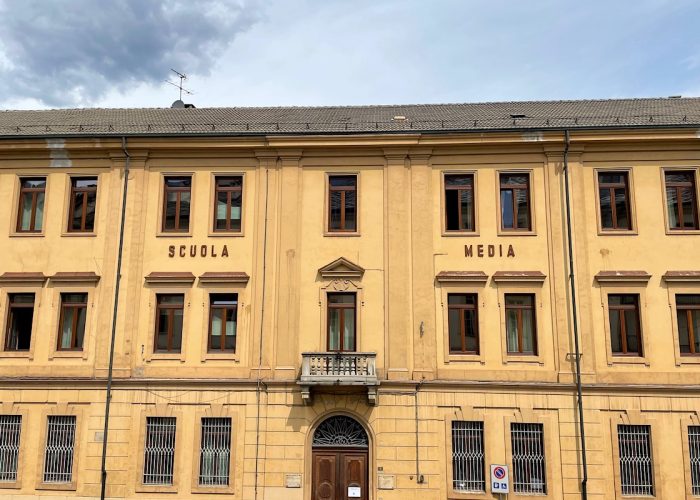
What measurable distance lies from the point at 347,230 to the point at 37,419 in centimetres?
1165

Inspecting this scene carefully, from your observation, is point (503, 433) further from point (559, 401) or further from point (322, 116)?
point (322, 116)

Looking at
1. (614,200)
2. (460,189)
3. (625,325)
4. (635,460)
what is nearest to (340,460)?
(635,460)

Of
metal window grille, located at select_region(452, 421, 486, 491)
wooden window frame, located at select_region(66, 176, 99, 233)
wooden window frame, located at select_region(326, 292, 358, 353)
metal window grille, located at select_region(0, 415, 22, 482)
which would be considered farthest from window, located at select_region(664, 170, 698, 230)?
metal window grille, located at select_region(0, 415, 22, 482)

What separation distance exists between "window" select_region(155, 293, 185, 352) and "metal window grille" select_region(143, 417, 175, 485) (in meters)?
2.34

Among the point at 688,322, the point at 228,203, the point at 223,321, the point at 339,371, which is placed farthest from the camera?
the point at 228,203

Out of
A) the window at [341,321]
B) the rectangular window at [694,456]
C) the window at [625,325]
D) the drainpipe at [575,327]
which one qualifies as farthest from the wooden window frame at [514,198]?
the rectangular window at [694,456]

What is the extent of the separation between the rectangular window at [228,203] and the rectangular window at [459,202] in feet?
23.1

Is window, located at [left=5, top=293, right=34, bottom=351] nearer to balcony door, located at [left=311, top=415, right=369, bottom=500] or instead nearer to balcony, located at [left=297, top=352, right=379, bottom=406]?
balcony, located at [left=297, top=352, right=379, bottom=406]

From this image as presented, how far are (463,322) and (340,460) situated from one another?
19.1 feet

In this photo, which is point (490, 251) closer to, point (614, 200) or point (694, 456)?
point (614, 200)

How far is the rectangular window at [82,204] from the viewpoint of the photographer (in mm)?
21375

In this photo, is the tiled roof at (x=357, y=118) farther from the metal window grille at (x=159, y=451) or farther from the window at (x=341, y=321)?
the metal window grille at (x=159, y=451)

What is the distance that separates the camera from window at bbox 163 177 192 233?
2128cm

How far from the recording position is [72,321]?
20781 mm
